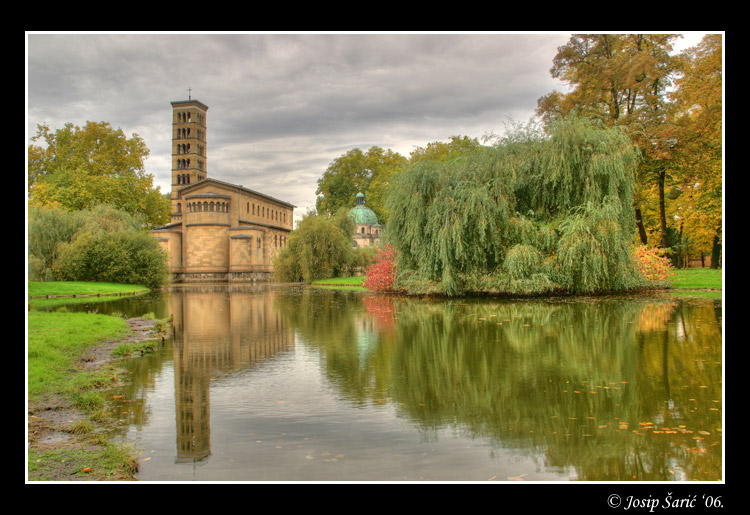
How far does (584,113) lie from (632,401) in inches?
1038

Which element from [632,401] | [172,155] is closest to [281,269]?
[172,155]

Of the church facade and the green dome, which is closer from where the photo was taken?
the church facade

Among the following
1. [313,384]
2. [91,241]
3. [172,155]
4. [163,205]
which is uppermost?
[172,155]

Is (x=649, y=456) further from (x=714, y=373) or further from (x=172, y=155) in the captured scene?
(x=172, y=155)

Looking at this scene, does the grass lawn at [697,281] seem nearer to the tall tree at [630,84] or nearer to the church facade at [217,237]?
the tall tree at [630,84]

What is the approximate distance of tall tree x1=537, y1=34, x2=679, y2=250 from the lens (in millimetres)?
27391

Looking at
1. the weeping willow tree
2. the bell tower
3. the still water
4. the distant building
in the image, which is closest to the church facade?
the bell tower

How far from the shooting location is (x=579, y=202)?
877 inches

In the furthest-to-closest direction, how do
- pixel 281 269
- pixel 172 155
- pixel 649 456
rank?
pixel 172 155 → pixel 281 269 → pixel 649 456

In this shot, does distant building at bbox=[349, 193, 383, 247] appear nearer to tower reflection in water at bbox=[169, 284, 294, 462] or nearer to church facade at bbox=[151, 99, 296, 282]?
church facade at bbox=[151, 99, 296, 282]

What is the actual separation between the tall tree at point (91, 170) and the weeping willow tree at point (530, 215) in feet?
111

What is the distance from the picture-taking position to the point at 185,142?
71.4m

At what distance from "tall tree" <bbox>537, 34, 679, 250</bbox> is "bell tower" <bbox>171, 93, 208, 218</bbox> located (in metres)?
52.3
